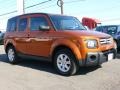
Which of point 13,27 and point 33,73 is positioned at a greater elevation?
point 13,27

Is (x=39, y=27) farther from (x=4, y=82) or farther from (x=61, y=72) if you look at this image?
(x=4, y=82)

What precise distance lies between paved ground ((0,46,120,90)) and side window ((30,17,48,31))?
130 cm

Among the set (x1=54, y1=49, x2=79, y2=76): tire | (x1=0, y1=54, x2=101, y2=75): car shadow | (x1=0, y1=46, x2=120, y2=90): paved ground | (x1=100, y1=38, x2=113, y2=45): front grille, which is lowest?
(x1=0, y1=46, x2=120, y2=90): paved ground

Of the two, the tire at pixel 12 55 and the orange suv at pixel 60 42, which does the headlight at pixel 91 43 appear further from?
the tire at pixel 12 55

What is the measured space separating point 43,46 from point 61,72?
106 cm

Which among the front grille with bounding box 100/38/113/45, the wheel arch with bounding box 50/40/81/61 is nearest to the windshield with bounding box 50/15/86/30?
the wheel arch with bounding box 50/40/81/61

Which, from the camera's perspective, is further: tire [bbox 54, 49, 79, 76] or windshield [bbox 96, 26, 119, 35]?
windshield [bbox 96, 26, 119, 35]

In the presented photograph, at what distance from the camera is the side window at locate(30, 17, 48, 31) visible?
8.65 metres

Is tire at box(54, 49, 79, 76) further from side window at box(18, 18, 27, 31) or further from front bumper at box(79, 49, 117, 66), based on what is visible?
side window at box(18, 18, 27, 31)

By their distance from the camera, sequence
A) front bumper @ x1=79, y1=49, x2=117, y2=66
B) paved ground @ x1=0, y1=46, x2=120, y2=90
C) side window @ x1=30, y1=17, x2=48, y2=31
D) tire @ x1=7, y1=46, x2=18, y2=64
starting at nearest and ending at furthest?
paved ground @ x1=0, y1=46, x2=120, y2=90, front bumper @ x1=79, y1=49, x2=117, y2=66, side window @ x1=30, y1=17, x2=48, y2=31, tire @ x1=7, y1=46, x2=18, y2=64

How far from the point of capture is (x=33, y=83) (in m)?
6.89

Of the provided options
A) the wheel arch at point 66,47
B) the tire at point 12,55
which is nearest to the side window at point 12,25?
the tire at point 12,55

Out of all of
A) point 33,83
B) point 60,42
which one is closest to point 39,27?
point 60,42

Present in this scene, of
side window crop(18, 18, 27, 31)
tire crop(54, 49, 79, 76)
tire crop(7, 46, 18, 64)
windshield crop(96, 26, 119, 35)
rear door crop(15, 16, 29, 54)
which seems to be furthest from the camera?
windshield crop(96, 26, 119, 35)
